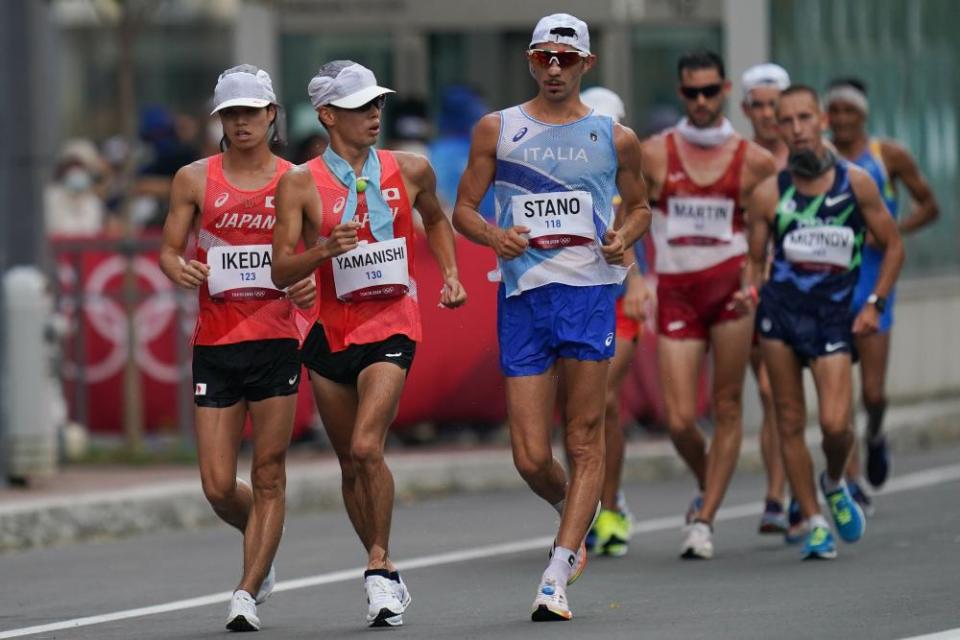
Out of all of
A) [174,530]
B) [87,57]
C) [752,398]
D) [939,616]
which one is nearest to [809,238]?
[939,616]

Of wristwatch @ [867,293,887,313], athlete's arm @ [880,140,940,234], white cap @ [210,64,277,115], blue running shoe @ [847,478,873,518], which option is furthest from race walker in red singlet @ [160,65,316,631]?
athlete's arm @ [880,140,940,234]

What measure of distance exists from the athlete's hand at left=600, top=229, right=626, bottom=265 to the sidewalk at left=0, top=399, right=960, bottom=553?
4.31m

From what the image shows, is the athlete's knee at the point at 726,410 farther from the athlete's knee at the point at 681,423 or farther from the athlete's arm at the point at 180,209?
the athlete's arm at the point at 180,209

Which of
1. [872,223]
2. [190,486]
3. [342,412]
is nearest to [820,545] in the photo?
[872,223]

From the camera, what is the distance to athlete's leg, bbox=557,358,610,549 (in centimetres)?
983

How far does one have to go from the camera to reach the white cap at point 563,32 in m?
9.97

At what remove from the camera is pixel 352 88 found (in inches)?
384

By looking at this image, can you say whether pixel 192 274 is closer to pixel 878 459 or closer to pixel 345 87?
pixel 345 87

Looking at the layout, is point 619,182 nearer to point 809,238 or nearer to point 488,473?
point 809,238

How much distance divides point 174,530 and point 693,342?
3349 mm

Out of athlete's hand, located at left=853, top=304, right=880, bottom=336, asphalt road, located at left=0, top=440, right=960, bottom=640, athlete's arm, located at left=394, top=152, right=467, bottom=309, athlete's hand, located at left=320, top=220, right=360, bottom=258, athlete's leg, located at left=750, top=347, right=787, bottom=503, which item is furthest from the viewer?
athlete's leg, located at left=750, top=347, right=787, bottom=503

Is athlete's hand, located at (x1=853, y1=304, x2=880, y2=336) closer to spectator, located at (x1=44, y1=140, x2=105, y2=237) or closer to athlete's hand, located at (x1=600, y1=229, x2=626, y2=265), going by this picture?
athlete's hand, located at (x1=600, y1=229, x2=626, y2=265)

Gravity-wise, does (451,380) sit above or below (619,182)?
below

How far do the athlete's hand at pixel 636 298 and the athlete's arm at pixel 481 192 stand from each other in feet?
3.99
